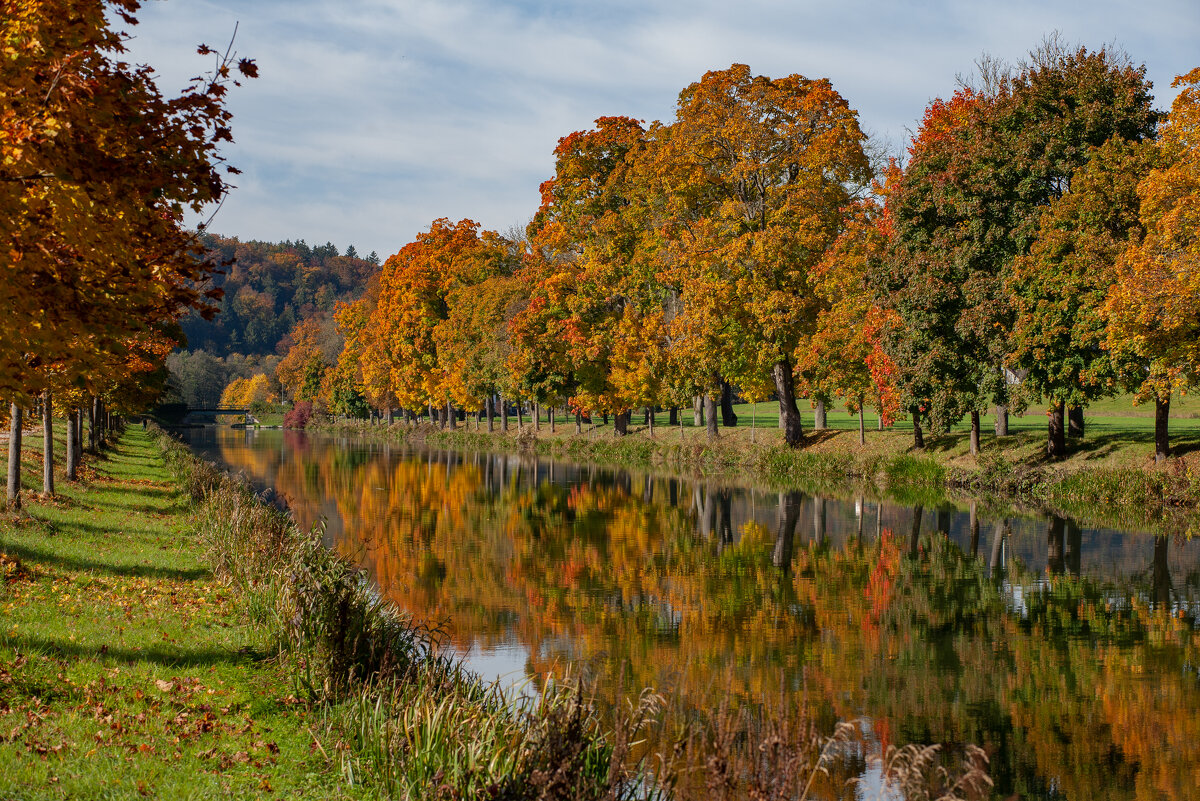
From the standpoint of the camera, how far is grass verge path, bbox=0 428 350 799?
7172 millimetres

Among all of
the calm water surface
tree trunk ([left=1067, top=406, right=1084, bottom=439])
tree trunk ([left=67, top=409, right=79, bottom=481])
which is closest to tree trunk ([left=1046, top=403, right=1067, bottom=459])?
tree trunk ([left=1067, top=406, right=1084, bottom=439])

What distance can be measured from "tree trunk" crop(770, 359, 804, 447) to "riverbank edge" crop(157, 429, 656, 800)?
101 ft

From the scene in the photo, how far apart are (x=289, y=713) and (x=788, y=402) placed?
3648cm

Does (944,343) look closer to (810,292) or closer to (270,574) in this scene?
(810,292)

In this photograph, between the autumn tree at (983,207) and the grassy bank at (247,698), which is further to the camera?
the autumn tree at (983,207)

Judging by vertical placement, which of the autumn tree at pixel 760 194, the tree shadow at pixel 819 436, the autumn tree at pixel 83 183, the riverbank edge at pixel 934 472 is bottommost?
the riverbank edge at pixel 934 472

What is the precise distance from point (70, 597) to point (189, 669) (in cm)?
324

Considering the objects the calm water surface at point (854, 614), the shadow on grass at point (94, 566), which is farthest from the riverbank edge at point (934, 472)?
the shadow on grass at point (94, 566)

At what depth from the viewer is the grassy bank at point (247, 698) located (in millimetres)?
6953

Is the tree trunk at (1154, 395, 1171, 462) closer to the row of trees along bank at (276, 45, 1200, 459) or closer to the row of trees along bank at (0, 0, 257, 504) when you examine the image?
the row of trees along bank at (276, 45, 1200, 459)

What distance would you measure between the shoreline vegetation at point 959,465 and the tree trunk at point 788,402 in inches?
26.4

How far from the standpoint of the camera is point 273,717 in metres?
8.92

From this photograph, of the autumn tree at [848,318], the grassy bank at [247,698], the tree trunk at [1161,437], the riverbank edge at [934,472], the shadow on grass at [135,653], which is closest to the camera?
the grassy bank at [247,698]

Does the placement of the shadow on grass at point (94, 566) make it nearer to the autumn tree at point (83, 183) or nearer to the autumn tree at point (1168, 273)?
the autumn tree at point (83, 183)
